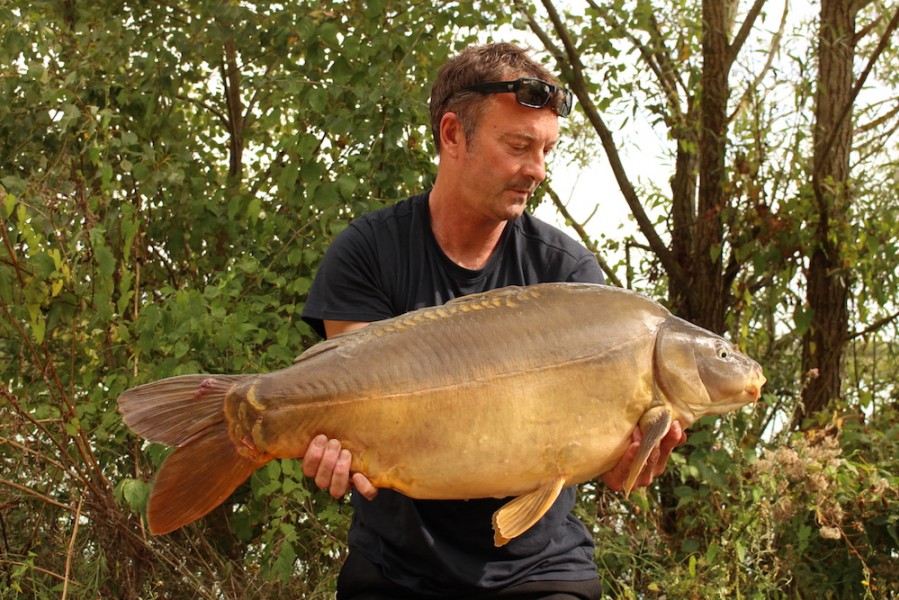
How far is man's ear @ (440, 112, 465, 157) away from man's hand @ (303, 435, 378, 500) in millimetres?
797

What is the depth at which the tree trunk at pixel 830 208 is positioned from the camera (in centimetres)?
477

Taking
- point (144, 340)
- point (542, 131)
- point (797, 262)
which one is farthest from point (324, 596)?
point (797, 262)

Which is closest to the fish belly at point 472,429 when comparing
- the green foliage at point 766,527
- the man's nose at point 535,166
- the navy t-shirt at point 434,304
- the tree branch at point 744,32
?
the navy t-shirt at point 434,304

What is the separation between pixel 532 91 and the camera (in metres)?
2.53

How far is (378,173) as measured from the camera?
417cm

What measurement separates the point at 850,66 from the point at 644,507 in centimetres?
223

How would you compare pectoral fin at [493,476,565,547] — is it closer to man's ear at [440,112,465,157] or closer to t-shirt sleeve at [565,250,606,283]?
t-shirt sleeve at [565,250,606,283]

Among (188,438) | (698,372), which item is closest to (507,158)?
(698,372)

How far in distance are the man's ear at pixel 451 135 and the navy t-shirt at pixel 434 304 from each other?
0.47ft

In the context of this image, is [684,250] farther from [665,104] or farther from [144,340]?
[144,340]

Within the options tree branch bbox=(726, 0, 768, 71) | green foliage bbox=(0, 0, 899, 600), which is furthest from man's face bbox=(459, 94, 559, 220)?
tree branch bbox=(726, 0, 768, 71)

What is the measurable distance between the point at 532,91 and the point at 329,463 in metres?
0.96

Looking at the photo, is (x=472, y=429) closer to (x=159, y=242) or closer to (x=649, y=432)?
(x=649, y=432)

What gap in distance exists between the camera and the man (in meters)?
2.44
